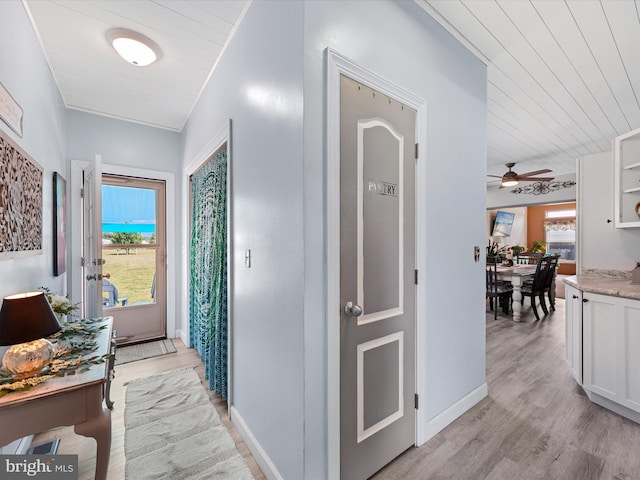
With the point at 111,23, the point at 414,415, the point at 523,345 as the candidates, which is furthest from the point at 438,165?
the point at 523,345

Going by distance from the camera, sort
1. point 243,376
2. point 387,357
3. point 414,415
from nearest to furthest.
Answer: point 387,357 < point 414,415 < point 243,376

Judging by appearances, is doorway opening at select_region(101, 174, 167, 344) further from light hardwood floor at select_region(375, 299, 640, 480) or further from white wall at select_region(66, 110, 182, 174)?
light hardwood floor at select_region(375, 299, 640, 480)

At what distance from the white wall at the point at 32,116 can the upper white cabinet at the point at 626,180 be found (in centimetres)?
439

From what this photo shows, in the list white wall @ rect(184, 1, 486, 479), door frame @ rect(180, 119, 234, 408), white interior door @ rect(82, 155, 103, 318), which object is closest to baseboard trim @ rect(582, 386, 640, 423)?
white wall @ rect(184, 1, 486, 479)

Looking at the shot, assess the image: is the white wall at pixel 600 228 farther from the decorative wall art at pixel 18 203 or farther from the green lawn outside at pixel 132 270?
the green lawn outside at pixel 132 270

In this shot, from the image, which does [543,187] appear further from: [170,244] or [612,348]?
[170,244]

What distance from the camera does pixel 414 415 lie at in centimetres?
178

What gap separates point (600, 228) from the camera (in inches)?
112

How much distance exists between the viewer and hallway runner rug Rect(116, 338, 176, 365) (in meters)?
3.10

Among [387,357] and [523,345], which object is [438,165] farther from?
[523,345]

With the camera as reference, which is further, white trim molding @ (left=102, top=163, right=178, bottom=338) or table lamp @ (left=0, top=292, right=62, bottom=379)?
white trim molding @ (left=102, top=163, right=178, bottom=338)

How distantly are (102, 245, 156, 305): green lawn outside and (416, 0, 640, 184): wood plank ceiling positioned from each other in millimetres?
3818

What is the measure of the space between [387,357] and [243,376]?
0.98 meters

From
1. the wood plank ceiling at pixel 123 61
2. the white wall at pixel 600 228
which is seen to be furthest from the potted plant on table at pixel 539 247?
the wood plank ceiling at pixel 123 61
